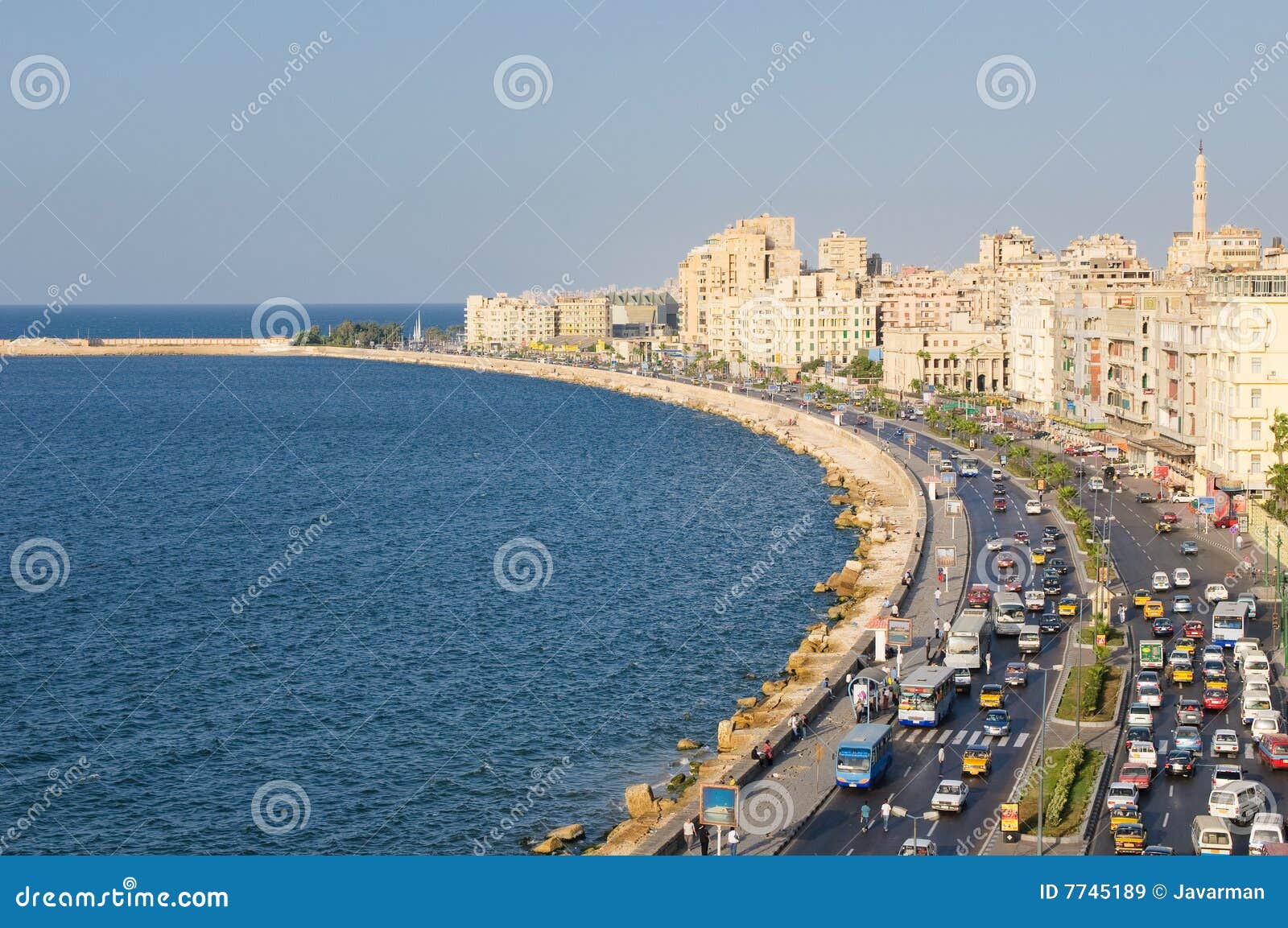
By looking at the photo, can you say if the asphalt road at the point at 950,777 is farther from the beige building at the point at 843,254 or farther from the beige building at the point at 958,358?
the beige building at the point at 843,254

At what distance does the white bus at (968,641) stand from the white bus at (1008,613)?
2.20 feet

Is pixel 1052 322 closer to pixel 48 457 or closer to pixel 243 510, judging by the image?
pixel 243 510

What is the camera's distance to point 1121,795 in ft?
67.1

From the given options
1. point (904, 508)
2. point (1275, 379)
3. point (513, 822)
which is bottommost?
point (513, 822)

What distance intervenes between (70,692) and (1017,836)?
811 inches

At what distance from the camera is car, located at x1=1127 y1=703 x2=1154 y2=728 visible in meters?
24.2

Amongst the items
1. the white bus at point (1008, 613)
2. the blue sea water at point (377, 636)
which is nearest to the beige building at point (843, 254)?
the blue sea water at point (377, 636)

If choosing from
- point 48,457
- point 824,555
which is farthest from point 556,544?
point 48,457

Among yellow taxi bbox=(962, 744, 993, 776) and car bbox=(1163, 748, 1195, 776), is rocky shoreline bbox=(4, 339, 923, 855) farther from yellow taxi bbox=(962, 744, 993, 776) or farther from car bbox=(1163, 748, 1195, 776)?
car bbox=(1163, 748, 1195, 776)

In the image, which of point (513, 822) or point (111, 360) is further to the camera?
A: point (111, 360)

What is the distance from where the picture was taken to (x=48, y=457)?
8031cm

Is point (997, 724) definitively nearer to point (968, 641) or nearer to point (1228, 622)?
point (968, 641)

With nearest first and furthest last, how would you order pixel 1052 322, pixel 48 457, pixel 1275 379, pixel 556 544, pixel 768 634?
pixel 768 634, pixel 1275 379, pixel 556 544, pixel 1052 322, pixel 48 457

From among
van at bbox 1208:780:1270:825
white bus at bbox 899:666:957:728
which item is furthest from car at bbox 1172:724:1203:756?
white bus at bbox 899:666:957:728
